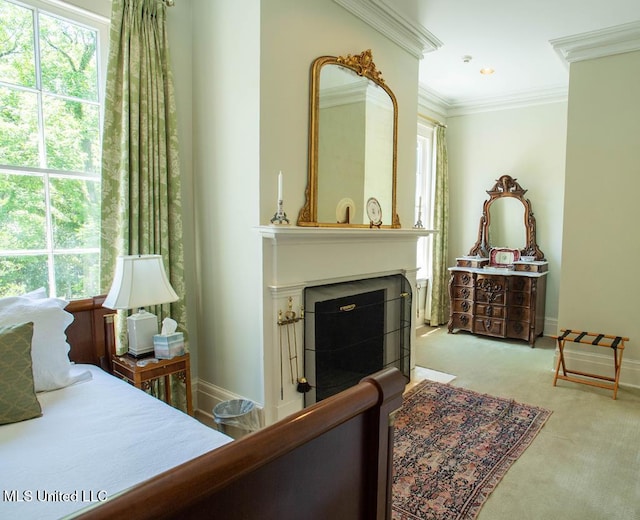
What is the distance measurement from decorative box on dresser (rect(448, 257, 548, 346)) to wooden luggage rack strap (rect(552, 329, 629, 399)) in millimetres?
1064

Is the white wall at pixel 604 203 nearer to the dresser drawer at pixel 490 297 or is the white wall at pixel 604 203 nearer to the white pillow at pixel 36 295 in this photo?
the dresser drawer at pixel 490 297

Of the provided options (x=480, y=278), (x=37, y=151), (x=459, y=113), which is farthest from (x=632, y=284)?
(x=37, y=151)

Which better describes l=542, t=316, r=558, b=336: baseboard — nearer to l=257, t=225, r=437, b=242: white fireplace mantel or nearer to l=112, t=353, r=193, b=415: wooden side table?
l=257, t=225, r=437, b=242: white fireplace mantel

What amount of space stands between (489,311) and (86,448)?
4559 millimetres

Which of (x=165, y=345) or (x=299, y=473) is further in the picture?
(x=165, y=345)

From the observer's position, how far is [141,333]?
235 centimetres

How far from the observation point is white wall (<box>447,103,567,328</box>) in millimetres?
5098


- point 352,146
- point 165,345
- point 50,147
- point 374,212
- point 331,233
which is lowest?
point 165,345

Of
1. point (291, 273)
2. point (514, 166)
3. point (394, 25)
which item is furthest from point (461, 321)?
point (394, 25)

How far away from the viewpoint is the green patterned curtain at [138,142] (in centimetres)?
243

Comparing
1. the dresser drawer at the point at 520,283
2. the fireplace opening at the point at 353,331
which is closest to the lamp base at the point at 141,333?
the fireplace opening at the point at 353,331

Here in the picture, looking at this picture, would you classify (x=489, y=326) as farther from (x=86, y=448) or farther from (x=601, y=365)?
(x=86, y=448)

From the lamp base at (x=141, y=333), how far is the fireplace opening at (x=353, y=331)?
950 millimetres

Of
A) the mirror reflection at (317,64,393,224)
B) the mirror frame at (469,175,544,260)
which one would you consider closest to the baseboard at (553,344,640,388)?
the mirror frame at (469,175,544,260)
